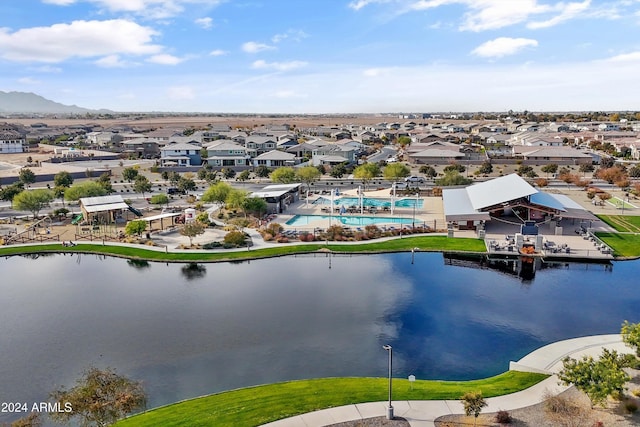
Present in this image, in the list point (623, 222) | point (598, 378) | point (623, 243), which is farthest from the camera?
point (623, 222)

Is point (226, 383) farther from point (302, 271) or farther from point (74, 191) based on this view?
point (74, 191)

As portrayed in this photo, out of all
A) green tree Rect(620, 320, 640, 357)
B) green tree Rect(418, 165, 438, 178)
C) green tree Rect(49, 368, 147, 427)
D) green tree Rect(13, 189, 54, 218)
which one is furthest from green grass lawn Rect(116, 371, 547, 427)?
green tree Rect(418, 165, 438, 178)

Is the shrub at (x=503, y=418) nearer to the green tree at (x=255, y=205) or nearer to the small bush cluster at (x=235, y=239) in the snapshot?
the small bush cluster at (x=235, y=239)

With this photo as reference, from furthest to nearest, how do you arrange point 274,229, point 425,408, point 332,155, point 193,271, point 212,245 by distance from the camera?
point 332,155 → point 274,229 → point 212,245 → point 193,271 → point 425,408

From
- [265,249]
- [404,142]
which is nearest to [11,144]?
[404,142]

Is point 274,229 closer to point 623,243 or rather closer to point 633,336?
point 623,243

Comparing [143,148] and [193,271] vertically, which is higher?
[143,148]

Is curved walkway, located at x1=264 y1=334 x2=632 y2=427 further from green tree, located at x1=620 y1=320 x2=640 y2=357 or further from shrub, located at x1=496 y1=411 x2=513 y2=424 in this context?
green tree, located at x1=620 y1=320 x2=640 y2=357
